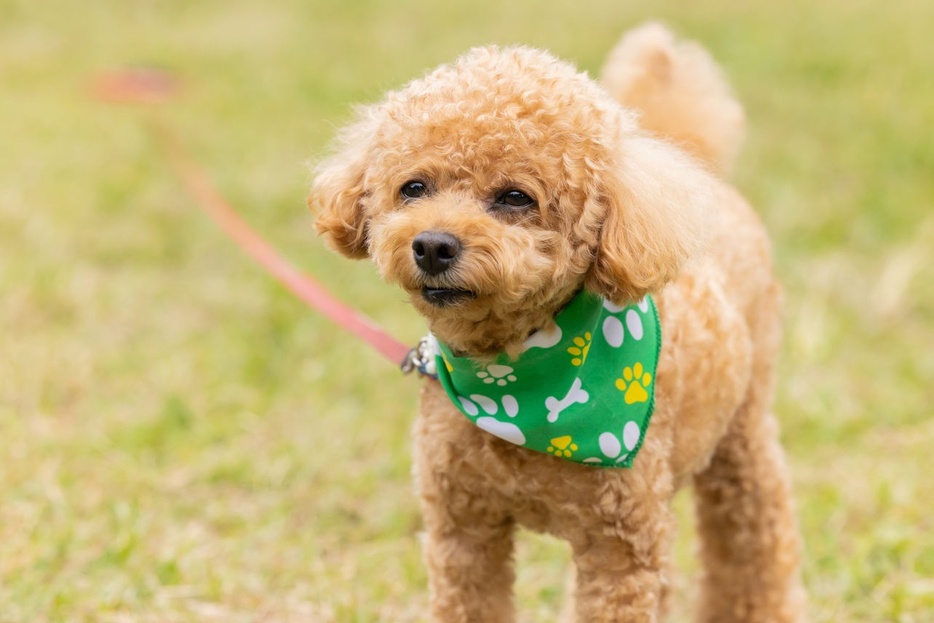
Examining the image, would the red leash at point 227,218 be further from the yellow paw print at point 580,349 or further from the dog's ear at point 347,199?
the yellow paw print at point 580,349

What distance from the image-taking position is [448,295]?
224cm

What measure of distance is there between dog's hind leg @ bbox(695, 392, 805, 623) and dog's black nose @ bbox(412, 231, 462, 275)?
1398 mm

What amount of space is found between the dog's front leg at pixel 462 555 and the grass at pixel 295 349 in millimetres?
761

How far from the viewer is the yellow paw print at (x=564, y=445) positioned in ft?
7.82

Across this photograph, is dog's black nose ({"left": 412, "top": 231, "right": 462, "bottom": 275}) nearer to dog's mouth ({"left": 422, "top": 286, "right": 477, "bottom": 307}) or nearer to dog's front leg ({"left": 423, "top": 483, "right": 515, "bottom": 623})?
dog's mouth ({"left": 422, "top": 286, "right": 477, "bottom": 307})

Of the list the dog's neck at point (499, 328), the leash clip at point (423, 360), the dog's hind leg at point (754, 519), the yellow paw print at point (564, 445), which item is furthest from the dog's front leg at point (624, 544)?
the dog's hind leg at point (754, 519)

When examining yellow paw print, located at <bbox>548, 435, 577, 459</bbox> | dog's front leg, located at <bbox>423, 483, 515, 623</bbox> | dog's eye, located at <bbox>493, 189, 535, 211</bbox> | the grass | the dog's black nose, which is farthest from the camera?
the grass

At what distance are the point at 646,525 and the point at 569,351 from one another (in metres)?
0.46

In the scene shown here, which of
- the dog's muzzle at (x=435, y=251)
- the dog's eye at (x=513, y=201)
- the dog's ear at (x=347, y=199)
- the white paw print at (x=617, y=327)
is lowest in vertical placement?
the dog's muzzle at (x=435, y=251)

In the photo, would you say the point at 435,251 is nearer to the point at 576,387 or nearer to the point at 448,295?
the point at 448,295

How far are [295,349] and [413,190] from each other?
3039 mm

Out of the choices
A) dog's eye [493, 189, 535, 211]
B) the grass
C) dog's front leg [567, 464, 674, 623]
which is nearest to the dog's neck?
dog's eye [493, 189, 535, 211]

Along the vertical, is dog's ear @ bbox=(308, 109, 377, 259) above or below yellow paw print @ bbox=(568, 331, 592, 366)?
above

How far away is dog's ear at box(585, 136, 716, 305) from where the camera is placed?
2.25 metres
